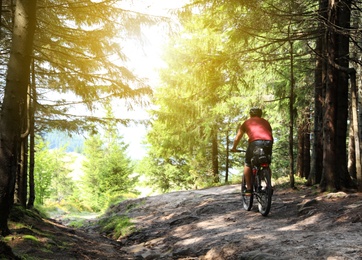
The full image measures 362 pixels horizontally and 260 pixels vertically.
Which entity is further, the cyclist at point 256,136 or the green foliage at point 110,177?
the green foliage at point 110,177

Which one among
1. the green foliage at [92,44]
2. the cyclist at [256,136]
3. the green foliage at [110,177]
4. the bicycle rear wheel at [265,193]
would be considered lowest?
the green foliage at [110,177]

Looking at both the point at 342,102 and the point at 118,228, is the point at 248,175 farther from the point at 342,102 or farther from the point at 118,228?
the point at 118,228

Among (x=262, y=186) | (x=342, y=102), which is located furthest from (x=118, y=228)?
(x=342, y=102)

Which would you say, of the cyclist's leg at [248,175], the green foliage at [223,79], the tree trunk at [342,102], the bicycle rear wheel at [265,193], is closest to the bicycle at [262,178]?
the bicycle rear wheel at [265,193]

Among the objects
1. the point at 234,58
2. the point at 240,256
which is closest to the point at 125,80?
the point at 234,58

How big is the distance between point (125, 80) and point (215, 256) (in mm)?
5438

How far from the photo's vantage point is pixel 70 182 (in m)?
64.3

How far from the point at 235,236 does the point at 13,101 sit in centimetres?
437

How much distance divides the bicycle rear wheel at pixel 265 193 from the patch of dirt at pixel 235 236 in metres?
0.21

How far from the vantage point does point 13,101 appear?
4.57 m

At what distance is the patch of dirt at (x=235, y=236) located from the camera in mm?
4125

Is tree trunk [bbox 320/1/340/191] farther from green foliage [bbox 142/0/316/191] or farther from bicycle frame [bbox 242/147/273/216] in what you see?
bicycle frame [bbox 242/147/273/216]

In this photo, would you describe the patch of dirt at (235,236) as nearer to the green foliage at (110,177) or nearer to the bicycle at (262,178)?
the bicycle at (262,178)

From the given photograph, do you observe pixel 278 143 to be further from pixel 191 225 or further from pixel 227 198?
pixel 191 225
